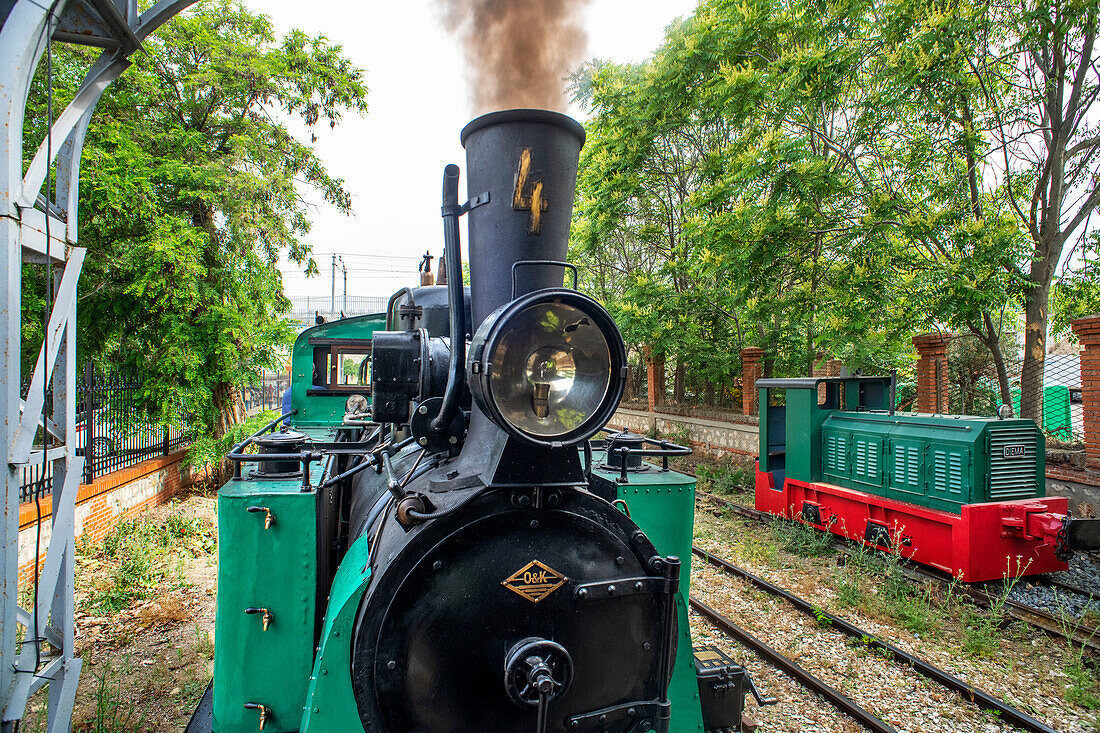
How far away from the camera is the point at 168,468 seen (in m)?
9.16

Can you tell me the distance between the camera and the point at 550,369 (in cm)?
209

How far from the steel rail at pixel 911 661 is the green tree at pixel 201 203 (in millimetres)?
8173

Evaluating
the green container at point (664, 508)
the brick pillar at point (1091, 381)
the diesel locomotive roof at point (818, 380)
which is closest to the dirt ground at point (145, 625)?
the green container at point (664, 508)

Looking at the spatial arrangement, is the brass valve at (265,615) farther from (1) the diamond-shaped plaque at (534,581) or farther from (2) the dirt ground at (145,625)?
(2) the dirt ground at (145,625)

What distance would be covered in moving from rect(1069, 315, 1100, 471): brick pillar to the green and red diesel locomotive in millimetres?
1903

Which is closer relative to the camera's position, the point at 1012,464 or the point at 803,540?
the point at 1012,464

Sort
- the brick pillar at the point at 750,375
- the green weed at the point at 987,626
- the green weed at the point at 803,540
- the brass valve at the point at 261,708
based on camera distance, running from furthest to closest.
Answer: the brick pillar at the point at 750,375 → the green weed at the point at 803,540 → the green weed at the point at 987,626 → the brass valve at the point at 261,708

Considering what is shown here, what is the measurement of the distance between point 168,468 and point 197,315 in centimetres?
240

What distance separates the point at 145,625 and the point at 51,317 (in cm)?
368

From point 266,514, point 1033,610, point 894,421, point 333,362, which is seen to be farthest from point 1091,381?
point 266,514

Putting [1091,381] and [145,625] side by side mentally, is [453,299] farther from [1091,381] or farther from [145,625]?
[1091,381]

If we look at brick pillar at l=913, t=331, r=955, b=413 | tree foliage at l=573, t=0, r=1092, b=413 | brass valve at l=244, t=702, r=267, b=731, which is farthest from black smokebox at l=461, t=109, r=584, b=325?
brick pillar at l=913, t=331, r=955, b=413

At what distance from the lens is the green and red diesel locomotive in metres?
6.07

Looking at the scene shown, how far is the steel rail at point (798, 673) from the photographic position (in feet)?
13.3
